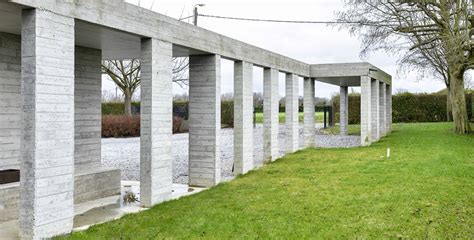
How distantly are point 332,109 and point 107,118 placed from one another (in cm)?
1427

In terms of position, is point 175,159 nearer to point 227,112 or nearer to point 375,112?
point 375,112

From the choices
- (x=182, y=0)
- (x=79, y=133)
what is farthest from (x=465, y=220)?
(x=182, y=0)

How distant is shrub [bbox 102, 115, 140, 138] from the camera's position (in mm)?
24781

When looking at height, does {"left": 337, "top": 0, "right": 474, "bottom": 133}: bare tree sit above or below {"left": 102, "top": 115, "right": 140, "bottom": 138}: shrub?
above

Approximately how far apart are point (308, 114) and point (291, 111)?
3013mm

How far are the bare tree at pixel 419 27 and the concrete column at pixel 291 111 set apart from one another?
17.2 feet

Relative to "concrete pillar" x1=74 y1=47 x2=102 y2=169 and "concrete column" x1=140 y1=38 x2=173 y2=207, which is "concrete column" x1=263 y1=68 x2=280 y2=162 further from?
"concrete column" x1=140 y1=38 x2=173 y2=207

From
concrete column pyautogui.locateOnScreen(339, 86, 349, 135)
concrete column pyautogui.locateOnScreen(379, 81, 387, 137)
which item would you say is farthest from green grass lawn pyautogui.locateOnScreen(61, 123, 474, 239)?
concrete column pyautogui.locateOnScreen(339, 86, 349, 135)

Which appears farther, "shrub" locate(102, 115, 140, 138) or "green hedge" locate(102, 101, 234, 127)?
"green hedge" locate(102, 101, 234, 127)

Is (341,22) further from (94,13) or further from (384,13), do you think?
(94,13)

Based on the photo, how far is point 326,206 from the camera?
7125mm

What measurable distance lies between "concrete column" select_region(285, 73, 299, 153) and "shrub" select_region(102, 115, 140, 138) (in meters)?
12.8

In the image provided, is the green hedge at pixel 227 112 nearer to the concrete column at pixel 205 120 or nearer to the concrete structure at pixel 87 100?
the concrete structure at pixel 87 100

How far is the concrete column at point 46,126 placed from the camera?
211 inches
